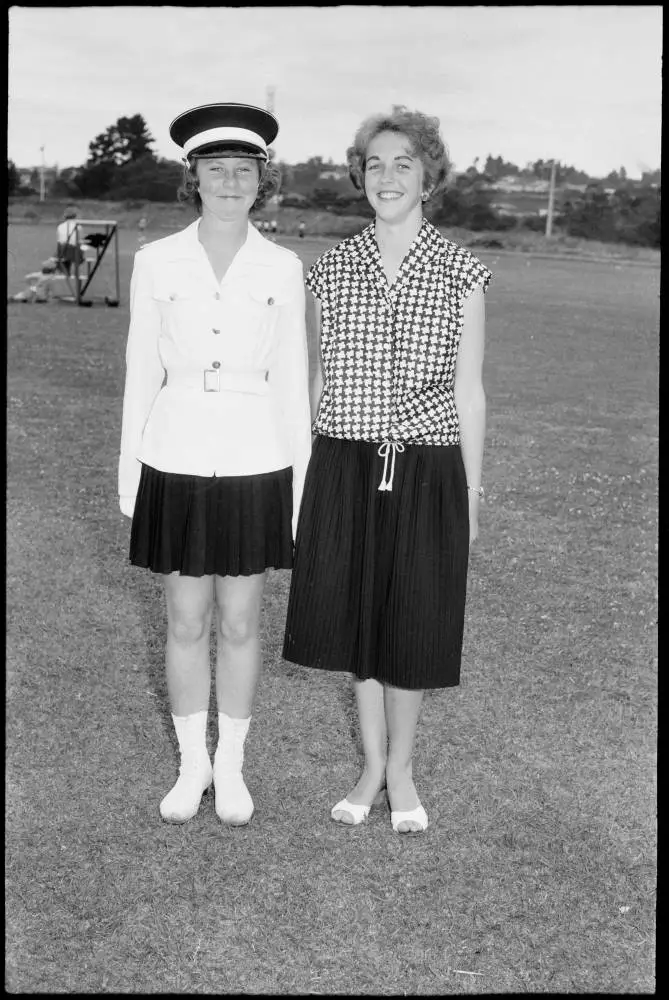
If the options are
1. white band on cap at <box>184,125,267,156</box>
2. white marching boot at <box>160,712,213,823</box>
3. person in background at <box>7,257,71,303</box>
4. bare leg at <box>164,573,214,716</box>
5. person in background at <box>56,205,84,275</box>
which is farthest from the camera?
person in background at <box>7,257,71,303</box>

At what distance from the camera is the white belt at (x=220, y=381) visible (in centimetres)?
372

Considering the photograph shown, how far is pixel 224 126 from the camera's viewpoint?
3.62m

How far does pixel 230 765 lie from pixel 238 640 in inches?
17.7

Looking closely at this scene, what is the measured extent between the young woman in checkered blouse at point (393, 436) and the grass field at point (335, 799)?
2.01 ft

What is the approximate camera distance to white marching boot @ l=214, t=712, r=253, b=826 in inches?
160

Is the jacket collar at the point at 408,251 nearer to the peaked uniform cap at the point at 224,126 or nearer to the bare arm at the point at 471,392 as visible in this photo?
the bare arm at the point at 471,392

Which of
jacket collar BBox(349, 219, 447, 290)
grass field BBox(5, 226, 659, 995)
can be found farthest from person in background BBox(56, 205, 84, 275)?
jacket collar BBox(349, 219, 447, 290)

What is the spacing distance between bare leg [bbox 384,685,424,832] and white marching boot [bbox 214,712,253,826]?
48cm

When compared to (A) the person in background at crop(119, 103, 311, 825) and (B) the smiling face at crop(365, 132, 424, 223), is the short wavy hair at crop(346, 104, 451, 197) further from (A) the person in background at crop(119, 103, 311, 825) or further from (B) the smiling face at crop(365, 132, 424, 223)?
(A) the person in background at crop(119, 103, 311, 825)

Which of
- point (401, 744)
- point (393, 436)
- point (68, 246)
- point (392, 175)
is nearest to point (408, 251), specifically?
point (392, 175)

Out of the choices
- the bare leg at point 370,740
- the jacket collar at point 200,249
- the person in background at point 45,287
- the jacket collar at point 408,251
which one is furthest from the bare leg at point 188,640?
the person in background at point 45,287

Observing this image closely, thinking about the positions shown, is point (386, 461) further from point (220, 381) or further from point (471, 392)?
point (220, 381)

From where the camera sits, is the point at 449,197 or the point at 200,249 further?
the point at 449,197

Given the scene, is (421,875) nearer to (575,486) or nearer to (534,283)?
(575,486)
